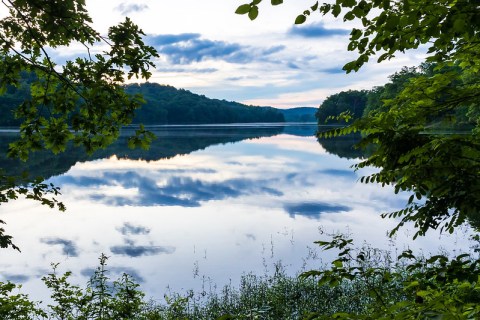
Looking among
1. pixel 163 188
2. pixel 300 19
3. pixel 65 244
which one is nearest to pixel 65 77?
pixel 300 19

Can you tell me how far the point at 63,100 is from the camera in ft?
24.8

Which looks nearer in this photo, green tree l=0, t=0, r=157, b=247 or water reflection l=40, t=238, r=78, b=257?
green tree l=0, t=0, r=157, b=247

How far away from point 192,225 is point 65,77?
67.1ft

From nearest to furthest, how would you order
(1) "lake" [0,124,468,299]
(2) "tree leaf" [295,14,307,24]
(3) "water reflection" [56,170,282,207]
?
(2) "tree leaf" [295,14,307,24] < (1) "lake" [0,124,468,299] < (3) "water reflection" [56,170,282,207]

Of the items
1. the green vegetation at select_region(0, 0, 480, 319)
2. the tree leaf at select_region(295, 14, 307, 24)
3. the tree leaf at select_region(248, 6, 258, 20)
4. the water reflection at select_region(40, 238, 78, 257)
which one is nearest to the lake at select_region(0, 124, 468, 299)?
the water reflection at select_region(40, 238, 78, 257)

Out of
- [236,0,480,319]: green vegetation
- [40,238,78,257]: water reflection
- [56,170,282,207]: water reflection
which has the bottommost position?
[56,170,282,207]: water reflection

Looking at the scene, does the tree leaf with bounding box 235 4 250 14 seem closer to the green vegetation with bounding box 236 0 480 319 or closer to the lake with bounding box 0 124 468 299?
the green vegetation with bounding box 236 0 480 319

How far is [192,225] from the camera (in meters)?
26.8

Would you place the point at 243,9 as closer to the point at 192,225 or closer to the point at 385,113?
the point at 385,113

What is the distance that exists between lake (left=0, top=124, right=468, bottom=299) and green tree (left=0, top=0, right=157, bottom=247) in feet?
34.5

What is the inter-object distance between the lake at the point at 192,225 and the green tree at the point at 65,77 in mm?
10502

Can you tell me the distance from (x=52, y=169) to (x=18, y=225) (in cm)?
2975

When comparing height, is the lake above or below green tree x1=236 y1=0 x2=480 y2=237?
below

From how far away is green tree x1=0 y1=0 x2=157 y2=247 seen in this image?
22.0ft
